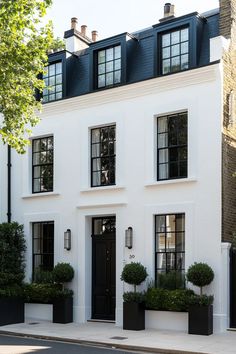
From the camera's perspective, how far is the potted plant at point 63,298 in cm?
1839

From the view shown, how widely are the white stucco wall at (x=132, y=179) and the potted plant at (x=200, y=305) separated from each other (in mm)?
366

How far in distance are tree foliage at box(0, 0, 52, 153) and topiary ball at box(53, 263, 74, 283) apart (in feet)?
17.8

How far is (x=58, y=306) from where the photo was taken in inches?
728

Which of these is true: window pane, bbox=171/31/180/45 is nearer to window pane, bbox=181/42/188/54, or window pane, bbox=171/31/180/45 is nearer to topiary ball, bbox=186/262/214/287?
window pane, bbox=181/42/188/54

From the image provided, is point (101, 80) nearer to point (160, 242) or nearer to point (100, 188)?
point (100, 188)

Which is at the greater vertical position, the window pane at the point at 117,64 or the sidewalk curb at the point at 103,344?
the window pane at the point at 117,64

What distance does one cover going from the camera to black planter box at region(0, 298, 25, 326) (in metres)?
18.2

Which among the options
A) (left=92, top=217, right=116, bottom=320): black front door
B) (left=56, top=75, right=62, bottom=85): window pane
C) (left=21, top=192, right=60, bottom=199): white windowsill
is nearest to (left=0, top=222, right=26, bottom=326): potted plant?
(left=21, top=192, right=60, bottom=199): white windowsill

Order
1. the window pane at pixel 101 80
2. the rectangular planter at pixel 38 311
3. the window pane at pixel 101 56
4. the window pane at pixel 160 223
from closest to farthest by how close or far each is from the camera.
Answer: the window pane at pixel 160 223, the rectangular planter at pixel 38 311, the window pane at pixel 101 80, the window pane at pixel 101 56

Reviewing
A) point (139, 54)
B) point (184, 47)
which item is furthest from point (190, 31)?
point (139, 54)

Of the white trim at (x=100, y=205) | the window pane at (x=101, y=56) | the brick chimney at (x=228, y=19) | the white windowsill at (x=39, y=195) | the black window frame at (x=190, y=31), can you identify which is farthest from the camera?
the white windowsill at (x=39, y=195)

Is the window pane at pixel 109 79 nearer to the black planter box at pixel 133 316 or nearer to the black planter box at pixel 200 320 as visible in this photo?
the black planter box at pixel 133 316

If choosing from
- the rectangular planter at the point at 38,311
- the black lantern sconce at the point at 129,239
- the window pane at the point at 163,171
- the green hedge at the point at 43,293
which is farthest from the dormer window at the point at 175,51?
the rectangular planter at the point at 38,311

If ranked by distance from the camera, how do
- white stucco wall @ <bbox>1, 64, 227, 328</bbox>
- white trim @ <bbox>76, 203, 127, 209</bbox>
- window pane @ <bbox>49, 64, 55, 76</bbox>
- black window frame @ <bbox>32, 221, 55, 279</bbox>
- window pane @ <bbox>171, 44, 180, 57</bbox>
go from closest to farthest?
1. white stucco wall @ <bbox>1, 64, 227, 328</bbox>
2. window pane @ <bbox>171, 44, 180, 57</bbox>
3. white trim @ <bbox>76, 203, 127, 209</bbox>
4. black window frame @ <bbox>32, 221, 55, 279</bbox>
5. window pane @ <bbox>49, 64, 55, 76</bbox>
